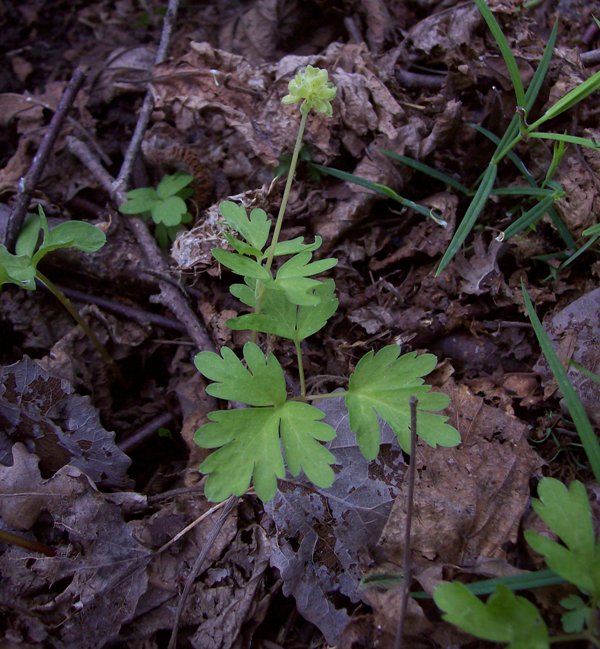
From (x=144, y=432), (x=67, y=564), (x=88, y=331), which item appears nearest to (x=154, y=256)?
(x=88, y=331)

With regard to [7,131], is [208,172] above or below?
below

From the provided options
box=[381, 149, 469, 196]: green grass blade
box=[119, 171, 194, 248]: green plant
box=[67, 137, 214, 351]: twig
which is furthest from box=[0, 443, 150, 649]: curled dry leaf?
box=[381, 149, 469, 196]: green grass blade

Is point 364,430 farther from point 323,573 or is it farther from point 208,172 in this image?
point 208,172

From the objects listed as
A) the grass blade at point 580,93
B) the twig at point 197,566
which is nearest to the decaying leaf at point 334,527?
the twig at point 197,566

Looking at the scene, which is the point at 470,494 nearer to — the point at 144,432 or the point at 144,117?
the point at 144,432

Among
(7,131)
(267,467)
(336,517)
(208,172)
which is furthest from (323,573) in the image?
(7,131)
